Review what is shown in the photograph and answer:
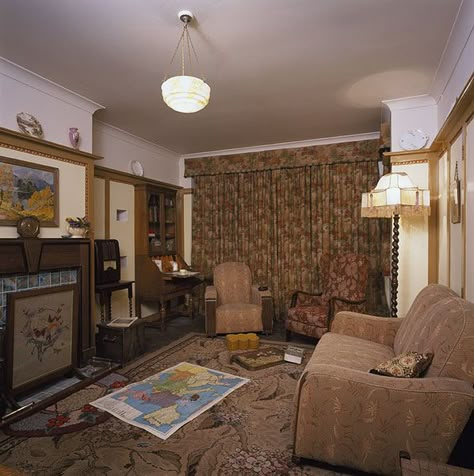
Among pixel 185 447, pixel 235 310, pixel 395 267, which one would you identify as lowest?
pixel 185 447

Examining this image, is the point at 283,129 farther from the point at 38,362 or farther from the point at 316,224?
the point at 38,362

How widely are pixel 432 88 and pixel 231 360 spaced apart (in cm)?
324

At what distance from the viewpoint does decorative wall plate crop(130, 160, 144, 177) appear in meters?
4.68

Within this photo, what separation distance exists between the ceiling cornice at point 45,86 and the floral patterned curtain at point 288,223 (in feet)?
7.68

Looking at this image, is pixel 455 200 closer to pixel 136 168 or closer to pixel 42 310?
pixel 42 310

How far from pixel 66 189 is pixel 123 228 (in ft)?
4.39

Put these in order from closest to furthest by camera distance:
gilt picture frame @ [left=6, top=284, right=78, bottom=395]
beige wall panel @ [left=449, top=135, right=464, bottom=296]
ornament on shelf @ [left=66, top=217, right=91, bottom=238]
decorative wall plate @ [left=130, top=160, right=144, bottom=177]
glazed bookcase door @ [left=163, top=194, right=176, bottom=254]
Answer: beige wall panel @ [left=449, top=135, right=464, bottom=296] → gilt picture frame @ [left=6, top=284, right=78, bottom=395] → ornament on shelf @ [left=66, top=217, right=91, bottom=238] → decorative wall plate @ [left=130, top=160, right=144, bottom=177] → glazed bookcase door @ [left=163, top=194, right=176, bottom=254]

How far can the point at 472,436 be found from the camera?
1425 millimetres

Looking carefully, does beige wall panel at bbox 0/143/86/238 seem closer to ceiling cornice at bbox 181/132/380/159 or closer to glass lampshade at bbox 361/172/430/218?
ceiling cornice at bbox 181/132/380/159

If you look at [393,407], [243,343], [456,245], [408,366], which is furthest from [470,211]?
[243,343]

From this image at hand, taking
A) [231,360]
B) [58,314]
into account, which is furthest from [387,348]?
[58,314]

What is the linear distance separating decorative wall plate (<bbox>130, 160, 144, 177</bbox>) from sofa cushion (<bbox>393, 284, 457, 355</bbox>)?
380cm

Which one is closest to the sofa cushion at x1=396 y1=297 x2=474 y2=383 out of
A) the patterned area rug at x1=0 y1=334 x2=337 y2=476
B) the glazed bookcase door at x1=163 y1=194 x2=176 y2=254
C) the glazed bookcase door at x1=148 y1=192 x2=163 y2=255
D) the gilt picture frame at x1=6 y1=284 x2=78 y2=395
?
the patterned area rug at x1=0 y1=334 x2=337 y2=476

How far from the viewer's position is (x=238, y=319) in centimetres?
407
